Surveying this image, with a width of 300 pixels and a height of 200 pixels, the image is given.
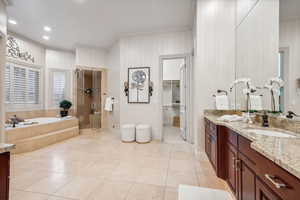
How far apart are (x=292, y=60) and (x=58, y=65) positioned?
21.0 feet

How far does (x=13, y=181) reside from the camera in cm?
209

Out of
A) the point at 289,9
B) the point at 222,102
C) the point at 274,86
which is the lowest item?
the point at 222,102

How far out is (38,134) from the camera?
3617 mm

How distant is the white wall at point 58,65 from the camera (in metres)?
5.32

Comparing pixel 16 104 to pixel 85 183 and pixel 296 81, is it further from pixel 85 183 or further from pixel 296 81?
pixel 296 81

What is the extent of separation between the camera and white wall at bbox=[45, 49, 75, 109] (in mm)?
5316

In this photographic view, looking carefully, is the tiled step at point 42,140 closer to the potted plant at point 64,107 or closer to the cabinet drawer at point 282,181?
the potted plant at point 64,107

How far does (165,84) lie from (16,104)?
5156 mm

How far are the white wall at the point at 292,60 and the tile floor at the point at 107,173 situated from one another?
4.37 ft

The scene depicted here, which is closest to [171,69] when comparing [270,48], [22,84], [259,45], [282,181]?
[259,45]

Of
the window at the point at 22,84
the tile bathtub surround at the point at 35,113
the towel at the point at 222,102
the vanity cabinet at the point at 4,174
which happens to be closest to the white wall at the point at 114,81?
the tile bathtub surround at the point at 35,113

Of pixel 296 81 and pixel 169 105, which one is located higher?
pixel 296 81

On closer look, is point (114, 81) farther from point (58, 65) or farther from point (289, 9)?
point (289, 9)

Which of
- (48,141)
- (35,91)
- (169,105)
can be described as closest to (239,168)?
(48,141)
